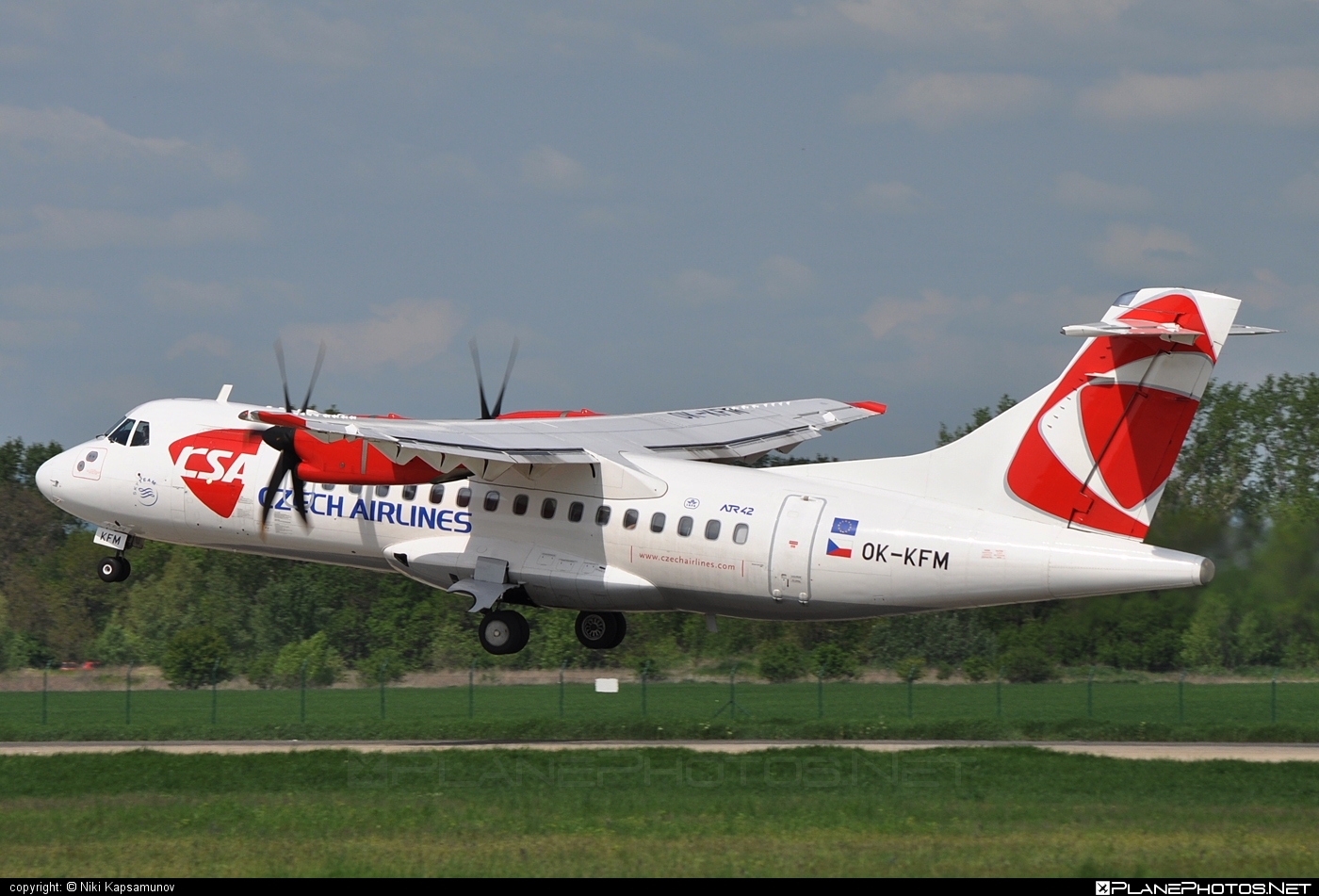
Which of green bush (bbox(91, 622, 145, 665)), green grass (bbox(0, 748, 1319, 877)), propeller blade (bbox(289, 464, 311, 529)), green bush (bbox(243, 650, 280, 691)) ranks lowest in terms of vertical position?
green grass (bbox(0, 748, 1319, 877))

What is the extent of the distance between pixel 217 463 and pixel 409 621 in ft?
84.5

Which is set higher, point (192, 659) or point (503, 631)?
point (503, 631)

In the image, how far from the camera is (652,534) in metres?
25.9

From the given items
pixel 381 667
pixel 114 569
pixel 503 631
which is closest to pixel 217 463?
pixel 114 569

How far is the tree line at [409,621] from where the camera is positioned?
4703 centimetres

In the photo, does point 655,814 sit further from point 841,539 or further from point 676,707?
point 676,707

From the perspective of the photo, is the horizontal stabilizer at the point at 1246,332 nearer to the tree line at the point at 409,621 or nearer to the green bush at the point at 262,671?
the tree line at the point at 409,621

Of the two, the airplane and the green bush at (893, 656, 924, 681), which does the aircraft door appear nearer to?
the airplane

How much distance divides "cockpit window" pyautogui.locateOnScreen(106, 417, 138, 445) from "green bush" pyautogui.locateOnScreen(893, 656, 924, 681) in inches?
986

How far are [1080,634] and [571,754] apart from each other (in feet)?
36.9

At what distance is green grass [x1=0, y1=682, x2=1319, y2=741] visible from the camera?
34562mm

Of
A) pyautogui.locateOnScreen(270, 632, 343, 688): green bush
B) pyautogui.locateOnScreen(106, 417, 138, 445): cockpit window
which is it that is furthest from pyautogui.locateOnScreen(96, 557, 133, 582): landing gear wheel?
pyautogui.locateOnScreen(270, 632, 343, 688): green bush

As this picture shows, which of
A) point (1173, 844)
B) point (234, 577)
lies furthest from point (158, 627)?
point (1173, 844)

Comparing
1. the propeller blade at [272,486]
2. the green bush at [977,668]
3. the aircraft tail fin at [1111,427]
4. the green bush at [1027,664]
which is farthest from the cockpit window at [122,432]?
the green bush at [977,668]
